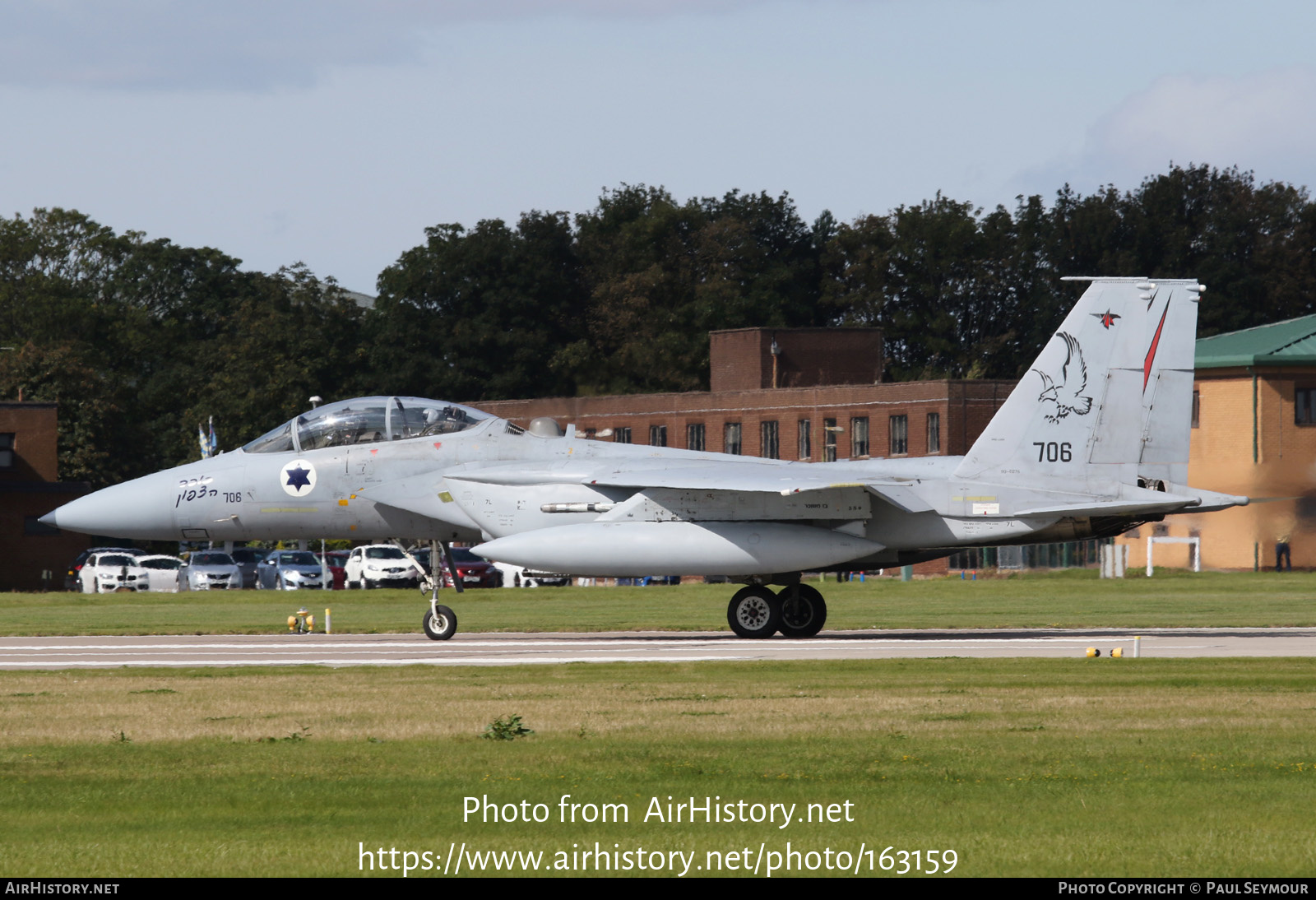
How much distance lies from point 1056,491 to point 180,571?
1458 inches

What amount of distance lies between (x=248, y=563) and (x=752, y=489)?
38.5 metres

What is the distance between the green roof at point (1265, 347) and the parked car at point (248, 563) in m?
34.8

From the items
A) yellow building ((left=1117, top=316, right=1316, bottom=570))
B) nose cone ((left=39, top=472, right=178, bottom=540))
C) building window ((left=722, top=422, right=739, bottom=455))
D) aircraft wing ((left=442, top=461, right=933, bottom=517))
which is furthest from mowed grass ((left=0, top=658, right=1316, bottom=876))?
building window ((left=722, top=422, right=739, bottom=455))

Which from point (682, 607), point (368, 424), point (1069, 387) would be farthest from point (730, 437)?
point (1069, 387)

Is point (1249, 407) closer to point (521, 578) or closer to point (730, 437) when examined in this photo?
point (521, 578)

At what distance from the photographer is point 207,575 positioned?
53438 mm

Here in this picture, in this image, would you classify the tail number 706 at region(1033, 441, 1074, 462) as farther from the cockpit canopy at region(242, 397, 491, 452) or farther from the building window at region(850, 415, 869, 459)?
the building window at region(850, 415, 869, 459)

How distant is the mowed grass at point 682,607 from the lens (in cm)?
2919

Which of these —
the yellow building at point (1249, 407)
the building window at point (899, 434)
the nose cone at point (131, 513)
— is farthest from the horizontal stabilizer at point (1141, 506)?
the building window at point (899, 434)

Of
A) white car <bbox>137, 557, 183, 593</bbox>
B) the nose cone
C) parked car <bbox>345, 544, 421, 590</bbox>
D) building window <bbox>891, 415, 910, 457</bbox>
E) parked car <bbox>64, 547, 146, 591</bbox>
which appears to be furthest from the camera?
building window <bbox>891, 415, 910, 457</bbox>

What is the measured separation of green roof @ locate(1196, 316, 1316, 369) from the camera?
61344 mm

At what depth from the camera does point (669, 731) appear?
13.0 m

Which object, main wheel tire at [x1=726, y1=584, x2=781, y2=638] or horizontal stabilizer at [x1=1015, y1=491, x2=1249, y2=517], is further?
main wheel tire at [x1=726, y1=584, x2=781, y2=638]

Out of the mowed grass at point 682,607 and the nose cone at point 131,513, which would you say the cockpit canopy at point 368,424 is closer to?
the nose cone at point 131,513
